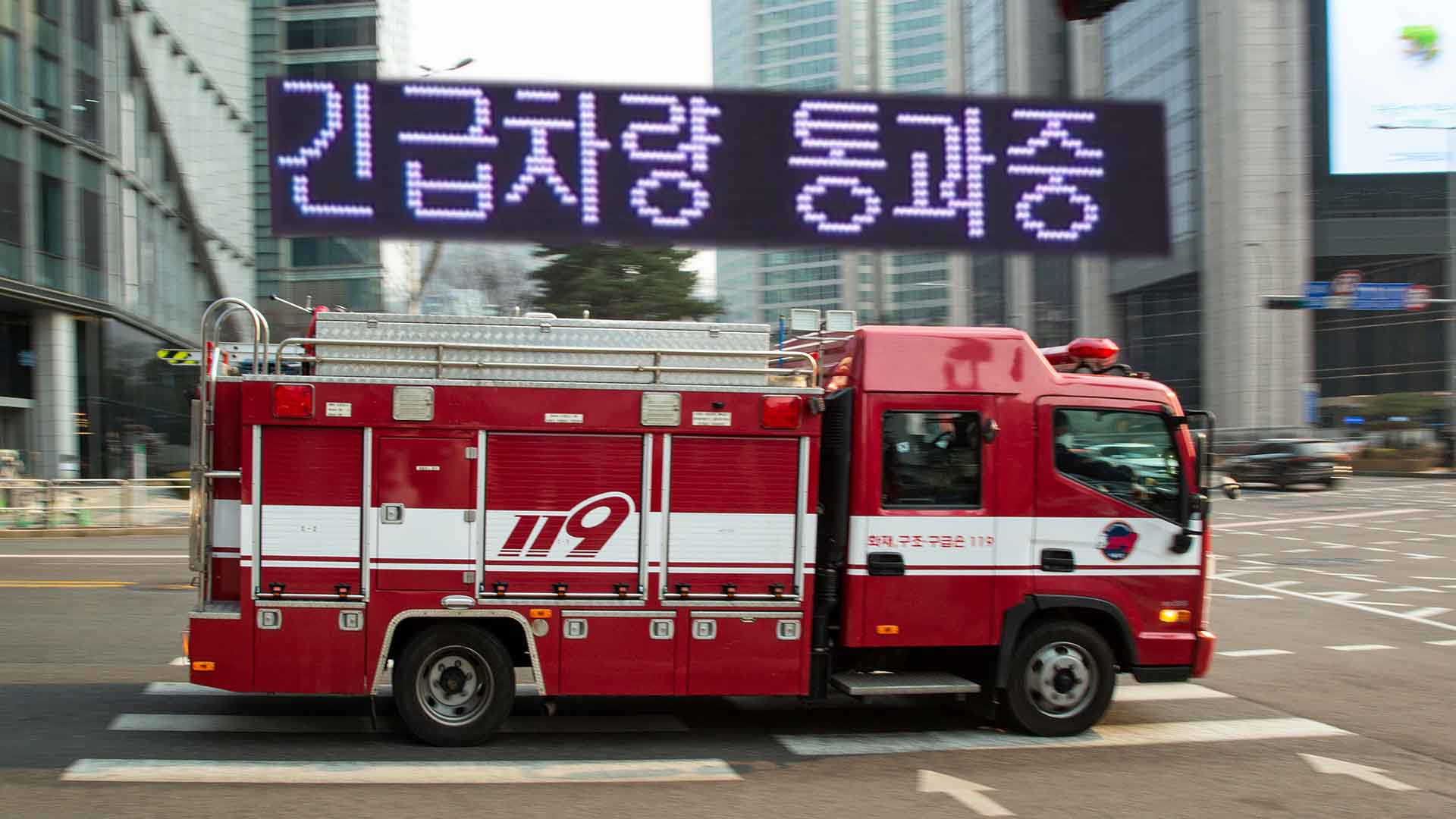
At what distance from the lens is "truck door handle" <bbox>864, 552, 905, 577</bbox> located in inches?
298

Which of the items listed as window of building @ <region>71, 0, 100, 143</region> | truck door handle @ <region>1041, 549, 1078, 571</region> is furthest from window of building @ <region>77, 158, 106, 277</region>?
truck door handle @ <region>1041, 549, 1078, 571</region>

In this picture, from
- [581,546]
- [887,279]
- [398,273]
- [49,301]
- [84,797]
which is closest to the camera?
[84,797]

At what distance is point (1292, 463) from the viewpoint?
118 ft

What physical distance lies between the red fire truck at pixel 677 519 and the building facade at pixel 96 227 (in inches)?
1004

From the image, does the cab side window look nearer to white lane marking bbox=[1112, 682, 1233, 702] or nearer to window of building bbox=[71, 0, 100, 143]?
white lane marking bbox=[1112, 682, 1233, 702]

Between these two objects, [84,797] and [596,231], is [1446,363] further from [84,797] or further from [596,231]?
[84,797]

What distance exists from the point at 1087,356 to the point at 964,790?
3229 millimetres

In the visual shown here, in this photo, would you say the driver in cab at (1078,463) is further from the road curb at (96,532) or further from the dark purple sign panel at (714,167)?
the road curb at (96,532)

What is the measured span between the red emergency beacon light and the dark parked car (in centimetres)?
3092

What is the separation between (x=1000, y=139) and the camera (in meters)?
11.0

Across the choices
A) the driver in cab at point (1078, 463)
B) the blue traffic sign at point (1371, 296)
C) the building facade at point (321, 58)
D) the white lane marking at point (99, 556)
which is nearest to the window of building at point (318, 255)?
the building facade at point (321, 58)

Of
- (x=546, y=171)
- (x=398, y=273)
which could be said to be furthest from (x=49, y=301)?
(x=546, y=171)

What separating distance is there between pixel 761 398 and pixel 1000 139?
16.1 feet

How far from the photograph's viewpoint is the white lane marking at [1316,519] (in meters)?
25.7
